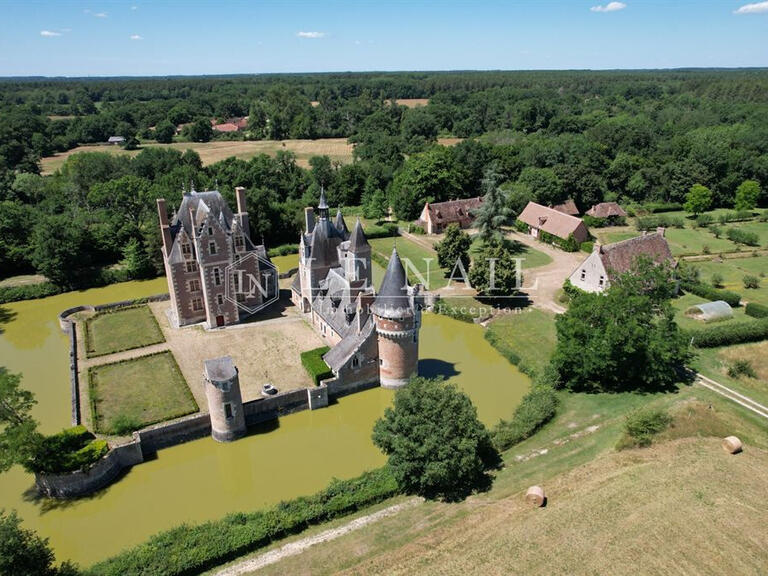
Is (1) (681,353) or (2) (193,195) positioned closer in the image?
(1) (681,353)

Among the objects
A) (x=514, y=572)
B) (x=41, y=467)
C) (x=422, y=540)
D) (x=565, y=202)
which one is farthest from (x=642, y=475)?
(x=565, y=202)

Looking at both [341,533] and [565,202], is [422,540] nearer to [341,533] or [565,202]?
[341,533]

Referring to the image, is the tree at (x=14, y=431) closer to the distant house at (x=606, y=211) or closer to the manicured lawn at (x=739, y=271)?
the manicured lawn at (x=739, y=271)

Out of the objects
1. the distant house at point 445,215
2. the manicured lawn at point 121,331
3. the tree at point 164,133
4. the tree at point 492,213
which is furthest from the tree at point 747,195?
the tree at point 164,133

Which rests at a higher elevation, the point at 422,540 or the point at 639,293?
the point at 639,293

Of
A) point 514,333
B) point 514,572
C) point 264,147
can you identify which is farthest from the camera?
point 264,147

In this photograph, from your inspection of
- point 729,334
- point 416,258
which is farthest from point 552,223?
point 729,334

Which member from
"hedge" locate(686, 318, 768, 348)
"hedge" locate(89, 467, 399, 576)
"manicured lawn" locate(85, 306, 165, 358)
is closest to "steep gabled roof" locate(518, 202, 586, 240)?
"hedge" locate(686, 318, 768, 348)
